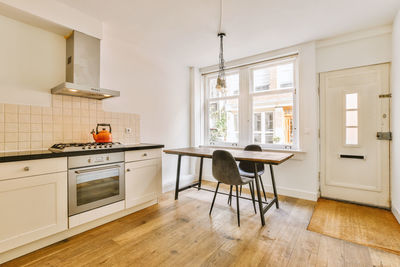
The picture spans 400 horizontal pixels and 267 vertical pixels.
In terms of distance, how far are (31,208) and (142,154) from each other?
128 centimetres

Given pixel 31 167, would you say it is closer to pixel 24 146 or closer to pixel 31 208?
pixel 31 208

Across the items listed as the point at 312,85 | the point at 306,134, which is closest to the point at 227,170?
the point at 306,134

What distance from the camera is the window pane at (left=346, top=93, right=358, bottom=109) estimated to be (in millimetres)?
2885

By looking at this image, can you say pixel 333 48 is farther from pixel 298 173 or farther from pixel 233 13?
pixel 298 173

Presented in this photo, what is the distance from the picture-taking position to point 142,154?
2.71m

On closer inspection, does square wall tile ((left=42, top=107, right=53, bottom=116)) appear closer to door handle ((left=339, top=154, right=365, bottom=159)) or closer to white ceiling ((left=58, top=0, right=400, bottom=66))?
white ceiling ((left=58, top=0, right=400, bottom=66))

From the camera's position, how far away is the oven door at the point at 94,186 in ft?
6.61

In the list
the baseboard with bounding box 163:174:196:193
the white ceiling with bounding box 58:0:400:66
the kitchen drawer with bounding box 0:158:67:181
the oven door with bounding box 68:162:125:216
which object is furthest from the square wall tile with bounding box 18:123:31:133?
the baseboard with bounding box 163:174:196:193

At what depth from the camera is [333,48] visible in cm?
302

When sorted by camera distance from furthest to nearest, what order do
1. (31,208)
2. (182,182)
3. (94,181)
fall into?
(182,182)
(94,181)
(31,208)

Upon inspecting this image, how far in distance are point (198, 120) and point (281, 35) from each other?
92.7 inches

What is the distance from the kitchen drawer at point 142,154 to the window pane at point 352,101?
3.05 metres

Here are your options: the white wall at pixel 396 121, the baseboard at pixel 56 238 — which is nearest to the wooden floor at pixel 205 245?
the baseboard at pixel 56 238

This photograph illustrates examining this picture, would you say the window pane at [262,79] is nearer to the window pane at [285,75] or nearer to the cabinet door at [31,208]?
the window pane at [285,75]
